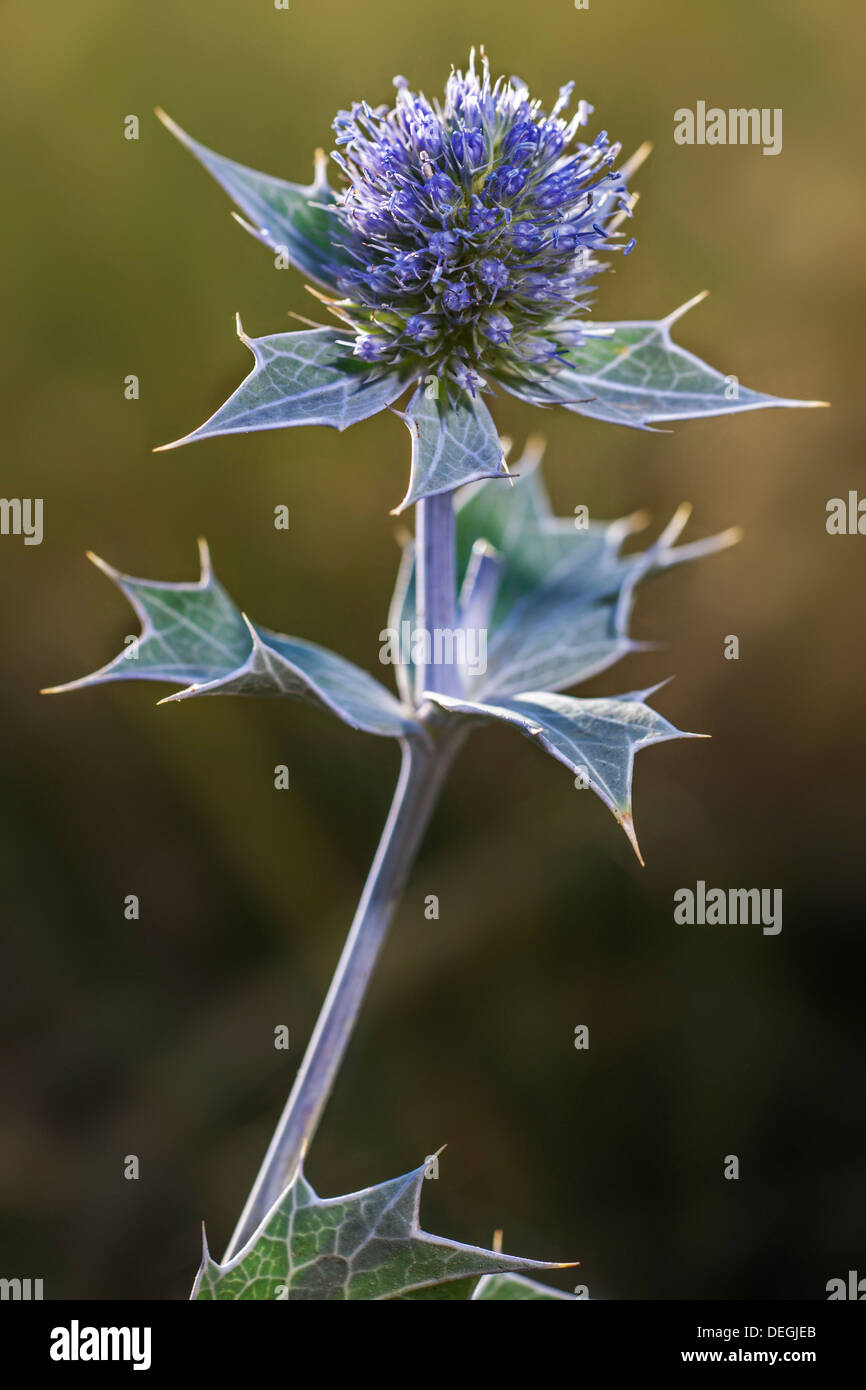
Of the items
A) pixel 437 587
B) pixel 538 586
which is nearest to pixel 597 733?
pixel 437 587

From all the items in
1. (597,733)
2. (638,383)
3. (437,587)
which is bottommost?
(597,733)

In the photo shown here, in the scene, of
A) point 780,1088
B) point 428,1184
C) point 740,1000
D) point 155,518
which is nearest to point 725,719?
point 740,1000

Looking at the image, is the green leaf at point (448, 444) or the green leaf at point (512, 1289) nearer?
the green leaf at point (448, 444)

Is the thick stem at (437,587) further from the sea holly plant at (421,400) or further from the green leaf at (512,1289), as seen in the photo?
the green leaf at (512,1289)

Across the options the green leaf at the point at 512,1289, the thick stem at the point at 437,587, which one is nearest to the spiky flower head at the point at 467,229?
the thick stem at the point at 437,587

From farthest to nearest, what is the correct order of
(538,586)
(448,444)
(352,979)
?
(538,586)
(352,979)
(448,444)

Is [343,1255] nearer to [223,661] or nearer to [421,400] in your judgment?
[223,661]

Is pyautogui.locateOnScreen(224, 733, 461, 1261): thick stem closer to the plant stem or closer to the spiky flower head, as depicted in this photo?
the plant stem
